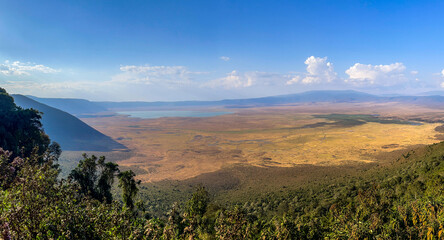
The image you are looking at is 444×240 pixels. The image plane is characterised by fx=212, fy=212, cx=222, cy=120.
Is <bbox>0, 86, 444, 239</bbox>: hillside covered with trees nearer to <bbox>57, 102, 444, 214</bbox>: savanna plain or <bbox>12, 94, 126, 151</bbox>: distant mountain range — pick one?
<bbox>57, 102, 444, 214</bbox>: savanna plain

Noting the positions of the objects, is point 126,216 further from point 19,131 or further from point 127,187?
point 19,131

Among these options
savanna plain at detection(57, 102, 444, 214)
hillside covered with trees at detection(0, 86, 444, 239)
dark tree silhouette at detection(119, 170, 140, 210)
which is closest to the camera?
hillside covered with trees at detection(0, 86, 444, 239)

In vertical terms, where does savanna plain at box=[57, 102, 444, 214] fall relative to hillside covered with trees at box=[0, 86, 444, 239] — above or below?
below

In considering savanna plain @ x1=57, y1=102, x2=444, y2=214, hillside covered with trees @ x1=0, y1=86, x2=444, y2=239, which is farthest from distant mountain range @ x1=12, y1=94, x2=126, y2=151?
hillside covered with trees @ x1=0, y1=86, x2=444, y2=239

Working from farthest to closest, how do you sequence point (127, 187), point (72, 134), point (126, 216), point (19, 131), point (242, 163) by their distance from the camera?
point (72, 134) < point (242, 163) < point (19, 131) < point (127, 187) < point (126, 216)

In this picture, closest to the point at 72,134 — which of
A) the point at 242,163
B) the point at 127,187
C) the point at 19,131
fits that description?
the point at 19,131

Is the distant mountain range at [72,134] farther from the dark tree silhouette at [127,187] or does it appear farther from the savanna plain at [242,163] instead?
the dark tree silhouette at [127,187]

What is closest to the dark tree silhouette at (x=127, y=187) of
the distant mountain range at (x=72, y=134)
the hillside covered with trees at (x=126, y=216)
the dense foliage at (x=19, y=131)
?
the hillside covered with trees at (x=126, y=216)

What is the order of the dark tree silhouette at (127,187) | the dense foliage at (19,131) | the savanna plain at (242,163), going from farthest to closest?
1. the savanna plain at (242,163)
2. the dense foliage at (19,131)
3. the dark tree silhouette at (127,187)

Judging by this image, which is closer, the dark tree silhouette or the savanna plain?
the dark tree silhouette

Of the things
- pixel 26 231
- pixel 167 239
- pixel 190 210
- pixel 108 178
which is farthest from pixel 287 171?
pixel 26 231

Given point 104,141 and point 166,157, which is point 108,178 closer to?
point 166,157
